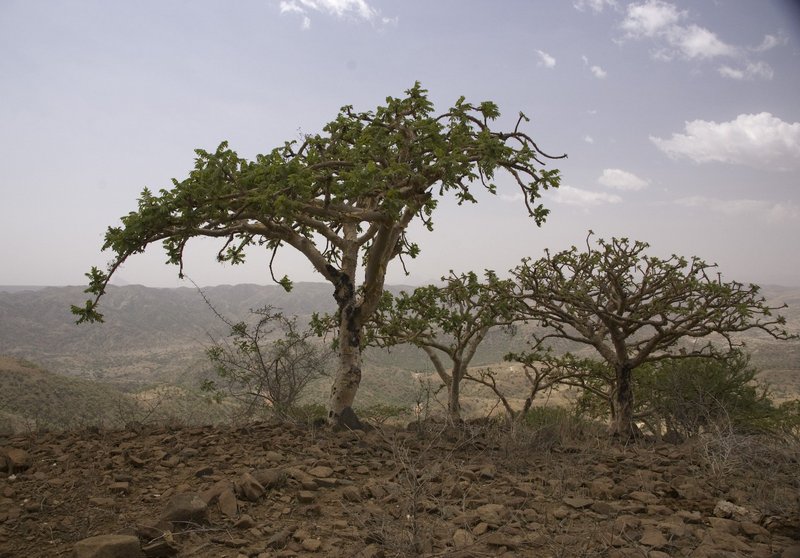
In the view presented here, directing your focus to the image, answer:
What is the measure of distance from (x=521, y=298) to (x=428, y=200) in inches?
161

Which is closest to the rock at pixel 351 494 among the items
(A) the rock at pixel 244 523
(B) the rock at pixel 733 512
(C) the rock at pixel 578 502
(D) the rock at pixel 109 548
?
(A) the rock at pixel 244 523

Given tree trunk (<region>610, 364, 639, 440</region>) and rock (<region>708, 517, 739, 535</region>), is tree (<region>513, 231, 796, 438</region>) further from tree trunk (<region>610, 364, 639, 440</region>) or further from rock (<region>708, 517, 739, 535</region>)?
rock (<region>708, 517, 739, 535</region>)

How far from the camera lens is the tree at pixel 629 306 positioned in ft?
30.5

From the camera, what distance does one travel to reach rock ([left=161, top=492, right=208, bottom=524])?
3629mm

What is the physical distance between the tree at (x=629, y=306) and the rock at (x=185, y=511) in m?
7.25

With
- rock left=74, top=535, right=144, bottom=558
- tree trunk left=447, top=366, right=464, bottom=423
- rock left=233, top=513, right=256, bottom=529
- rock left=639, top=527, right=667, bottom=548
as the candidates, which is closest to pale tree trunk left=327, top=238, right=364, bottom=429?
rock left=233, top=513, right=256, bottom=529

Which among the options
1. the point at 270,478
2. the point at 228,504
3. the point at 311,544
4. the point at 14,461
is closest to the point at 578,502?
the point at 311,544

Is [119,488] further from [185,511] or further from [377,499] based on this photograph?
[377,499]

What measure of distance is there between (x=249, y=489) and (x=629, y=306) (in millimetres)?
9304

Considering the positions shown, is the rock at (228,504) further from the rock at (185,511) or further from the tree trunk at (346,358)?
the tree trunk at (346,358)

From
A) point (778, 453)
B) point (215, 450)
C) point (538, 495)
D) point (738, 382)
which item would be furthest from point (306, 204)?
point (738, 382)

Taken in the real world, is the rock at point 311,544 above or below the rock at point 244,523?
above

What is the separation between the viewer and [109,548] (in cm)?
311

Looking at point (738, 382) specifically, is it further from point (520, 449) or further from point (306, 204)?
point (306, 204)
